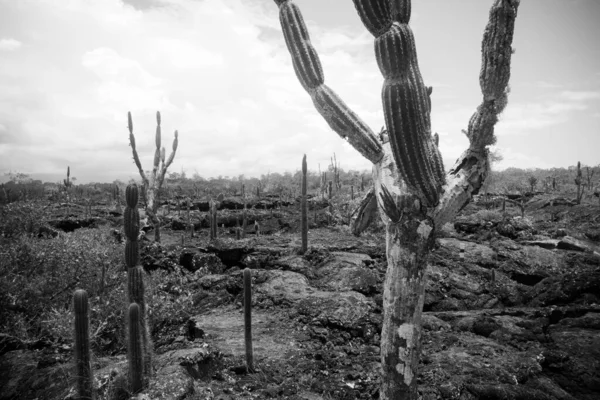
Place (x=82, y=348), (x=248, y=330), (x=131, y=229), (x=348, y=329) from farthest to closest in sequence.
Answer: (x=348, y=329) < (x=248, y=330) < (x=131, y=229) < (x=82, y=348)

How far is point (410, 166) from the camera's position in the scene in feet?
14.6

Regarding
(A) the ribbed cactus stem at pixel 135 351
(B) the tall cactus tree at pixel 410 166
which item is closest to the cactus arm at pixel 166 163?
(A) the ribbed cactus stem at pixel 135 351

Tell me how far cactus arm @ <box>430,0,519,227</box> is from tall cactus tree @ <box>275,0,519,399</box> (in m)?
0.01

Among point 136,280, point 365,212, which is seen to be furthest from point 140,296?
point 365,212

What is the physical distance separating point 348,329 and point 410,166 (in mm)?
5227

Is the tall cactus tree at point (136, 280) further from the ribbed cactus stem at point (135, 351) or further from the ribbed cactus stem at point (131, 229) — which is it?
the ribbed cactus stem at point (135, 351)

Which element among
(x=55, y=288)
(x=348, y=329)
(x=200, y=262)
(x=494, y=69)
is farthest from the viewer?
(x=200, y=262)

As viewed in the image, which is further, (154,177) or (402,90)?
(154,177)

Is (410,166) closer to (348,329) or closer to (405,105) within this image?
(405,105)

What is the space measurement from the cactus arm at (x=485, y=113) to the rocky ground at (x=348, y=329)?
3.01 m

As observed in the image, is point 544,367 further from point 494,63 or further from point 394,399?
point 494,63

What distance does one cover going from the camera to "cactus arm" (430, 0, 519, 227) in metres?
4.78

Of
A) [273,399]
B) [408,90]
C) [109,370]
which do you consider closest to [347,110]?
[408,90]

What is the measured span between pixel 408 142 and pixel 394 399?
10.8 feet
